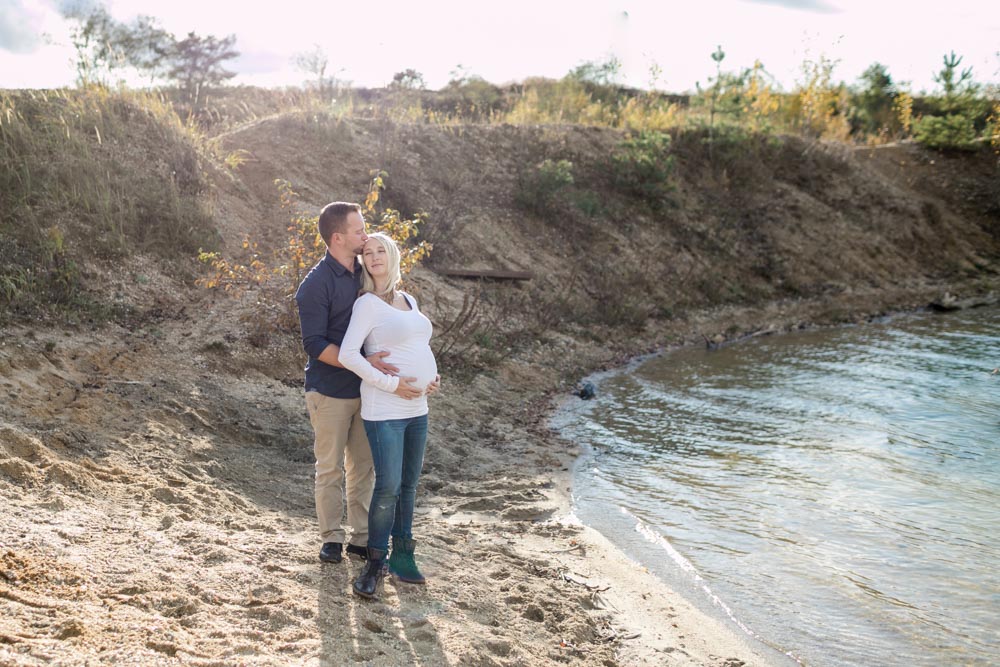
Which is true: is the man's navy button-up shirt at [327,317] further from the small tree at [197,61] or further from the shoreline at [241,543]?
the small tree at [197,61]

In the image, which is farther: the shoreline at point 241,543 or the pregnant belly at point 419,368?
the pregnant belly at point 419,368

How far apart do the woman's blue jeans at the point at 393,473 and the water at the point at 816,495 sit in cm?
196

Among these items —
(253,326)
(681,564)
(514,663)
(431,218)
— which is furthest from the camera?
(431,218)

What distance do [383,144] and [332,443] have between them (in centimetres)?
1243

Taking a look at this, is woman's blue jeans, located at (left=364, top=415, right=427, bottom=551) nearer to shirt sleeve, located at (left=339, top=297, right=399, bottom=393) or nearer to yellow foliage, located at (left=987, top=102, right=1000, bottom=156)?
shirt sleeve, located at (left=339, top=297, right=399, bottom=393)

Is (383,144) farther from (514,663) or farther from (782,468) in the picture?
(514,663)

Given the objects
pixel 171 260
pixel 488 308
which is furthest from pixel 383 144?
pixel 171 260

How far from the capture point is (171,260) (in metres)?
9.77

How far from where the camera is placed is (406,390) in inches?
162

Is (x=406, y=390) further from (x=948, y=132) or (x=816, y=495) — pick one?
(x=948, y=132)

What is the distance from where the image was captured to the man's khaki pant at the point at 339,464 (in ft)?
14.5

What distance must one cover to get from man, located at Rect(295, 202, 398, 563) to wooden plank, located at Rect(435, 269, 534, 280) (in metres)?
8.68

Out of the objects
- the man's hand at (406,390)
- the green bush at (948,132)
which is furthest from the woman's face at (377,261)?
the green bush at (948,132)

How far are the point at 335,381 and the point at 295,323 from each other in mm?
4842
